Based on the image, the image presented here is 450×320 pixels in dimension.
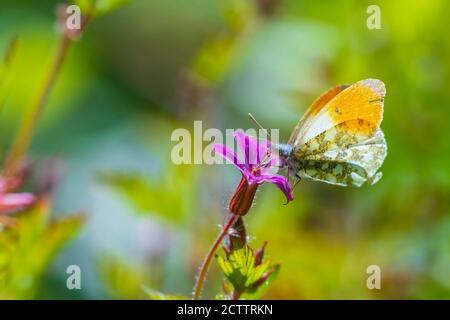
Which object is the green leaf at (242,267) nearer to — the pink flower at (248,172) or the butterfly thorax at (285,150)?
the pink flower at (248,172)

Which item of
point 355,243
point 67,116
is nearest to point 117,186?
point 355,243

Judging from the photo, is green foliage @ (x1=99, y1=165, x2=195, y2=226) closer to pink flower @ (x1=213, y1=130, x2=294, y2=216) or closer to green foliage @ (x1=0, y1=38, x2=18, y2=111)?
green foliage @ (x1=0, y1=38, x2=18, y2=111)

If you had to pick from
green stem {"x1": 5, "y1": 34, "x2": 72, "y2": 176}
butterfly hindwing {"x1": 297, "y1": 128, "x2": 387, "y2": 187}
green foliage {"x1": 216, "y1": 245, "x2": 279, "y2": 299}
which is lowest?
green foliage {"x1": 216, "y1": 245, "x2": 279, "y2": 299}

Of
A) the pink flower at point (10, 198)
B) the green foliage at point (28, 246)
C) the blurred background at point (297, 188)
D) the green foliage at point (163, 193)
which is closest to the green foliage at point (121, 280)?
the blurred background at point (297, 188)

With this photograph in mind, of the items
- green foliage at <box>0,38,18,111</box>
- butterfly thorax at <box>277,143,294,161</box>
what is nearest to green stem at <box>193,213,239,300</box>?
butterfly thorax at <box>277,143,294,161</box>

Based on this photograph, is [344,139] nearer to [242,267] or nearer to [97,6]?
[242,267]

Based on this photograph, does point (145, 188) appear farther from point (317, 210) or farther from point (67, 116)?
point (67, 116)
